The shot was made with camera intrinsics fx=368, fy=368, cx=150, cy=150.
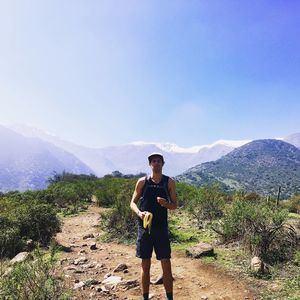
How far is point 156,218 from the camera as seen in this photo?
240 inches

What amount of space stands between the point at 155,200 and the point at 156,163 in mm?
617

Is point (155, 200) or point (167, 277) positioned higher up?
point (155, 200)

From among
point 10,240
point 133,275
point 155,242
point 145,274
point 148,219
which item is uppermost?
point 148,219

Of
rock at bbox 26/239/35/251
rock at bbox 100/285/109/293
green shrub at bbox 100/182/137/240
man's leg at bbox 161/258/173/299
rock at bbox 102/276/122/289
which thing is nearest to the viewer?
man's leg at bbox 161/258/173/299

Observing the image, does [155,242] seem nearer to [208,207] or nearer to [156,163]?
[156,163]

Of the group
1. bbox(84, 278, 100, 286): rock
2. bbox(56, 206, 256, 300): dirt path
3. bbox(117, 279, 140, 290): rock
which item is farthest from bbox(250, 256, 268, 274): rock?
bbox(84, 278, 100, 286): rock

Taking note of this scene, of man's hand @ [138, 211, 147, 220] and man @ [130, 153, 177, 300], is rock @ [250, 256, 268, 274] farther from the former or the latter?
man's hand @ [138, 211, 147, 220]

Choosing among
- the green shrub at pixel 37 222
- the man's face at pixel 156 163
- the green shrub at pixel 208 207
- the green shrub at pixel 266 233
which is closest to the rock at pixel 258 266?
the green shrub at pixel 266 233

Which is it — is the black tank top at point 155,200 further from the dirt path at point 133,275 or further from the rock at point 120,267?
→ the rock at point 120,267

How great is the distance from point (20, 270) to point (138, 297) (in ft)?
8.20

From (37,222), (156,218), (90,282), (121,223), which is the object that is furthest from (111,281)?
(37,222)

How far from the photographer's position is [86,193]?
3384 centimetres

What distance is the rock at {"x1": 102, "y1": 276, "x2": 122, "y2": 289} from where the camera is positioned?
314 inches

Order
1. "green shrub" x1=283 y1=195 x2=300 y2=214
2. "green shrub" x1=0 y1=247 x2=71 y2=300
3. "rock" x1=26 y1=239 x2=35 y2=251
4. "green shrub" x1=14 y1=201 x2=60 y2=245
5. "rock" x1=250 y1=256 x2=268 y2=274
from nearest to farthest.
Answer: "green shrub" x1=0 y1=247 x2=71 y2=300 → "rock" x1=250 y1=256 x2=268 y2=274 → "rock" x1=26 y1=239 x2=35 y2=251 → "green shrub" x1=14 y1=201 x2=60 y2=245 → "green shrub" x1=283 y1=195 x2=300 y2=214
